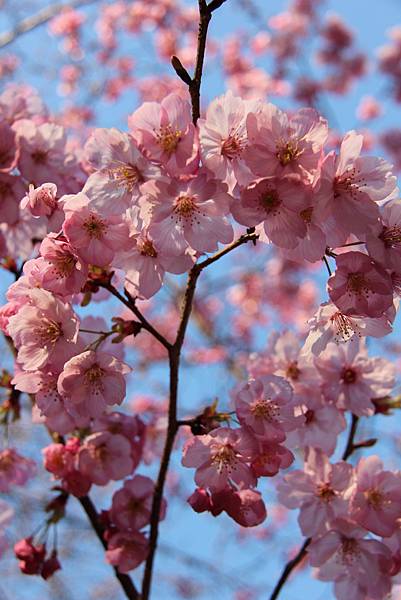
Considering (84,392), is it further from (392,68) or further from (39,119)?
(392,68)

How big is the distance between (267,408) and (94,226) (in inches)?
23.7

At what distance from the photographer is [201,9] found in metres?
1.51

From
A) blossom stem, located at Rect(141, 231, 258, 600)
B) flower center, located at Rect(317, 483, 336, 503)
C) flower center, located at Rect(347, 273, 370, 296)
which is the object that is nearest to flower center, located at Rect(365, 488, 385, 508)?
flower center, located at Rect(317, 483, 336, 503)

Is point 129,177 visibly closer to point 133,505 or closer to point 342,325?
point 342,325

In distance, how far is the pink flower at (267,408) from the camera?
163cm

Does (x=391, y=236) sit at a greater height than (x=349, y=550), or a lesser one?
greater

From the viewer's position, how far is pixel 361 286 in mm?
1430

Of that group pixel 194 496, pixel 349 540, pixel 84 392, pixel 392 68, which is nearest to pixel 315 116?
pixel 84 392

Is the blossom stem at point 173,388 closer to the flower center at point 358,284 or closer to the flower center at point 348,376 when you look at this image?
the flower center at point 358,284

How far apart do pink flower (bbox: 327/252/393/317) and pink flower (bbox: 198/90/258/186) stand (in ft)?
0.92

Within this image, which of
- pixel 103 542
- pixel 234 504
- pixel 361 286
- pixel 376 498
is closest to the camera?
pixel 361 286

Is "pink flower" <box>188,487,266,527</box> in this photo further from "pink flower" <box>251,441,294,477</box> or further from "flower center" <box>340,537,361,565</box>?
"flower center" <box>340,537,361,565</box>

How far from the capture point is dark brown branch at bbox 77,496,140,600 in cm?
191

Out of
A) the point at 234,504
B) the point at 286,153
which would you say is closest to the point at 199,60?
the point at 286,153
